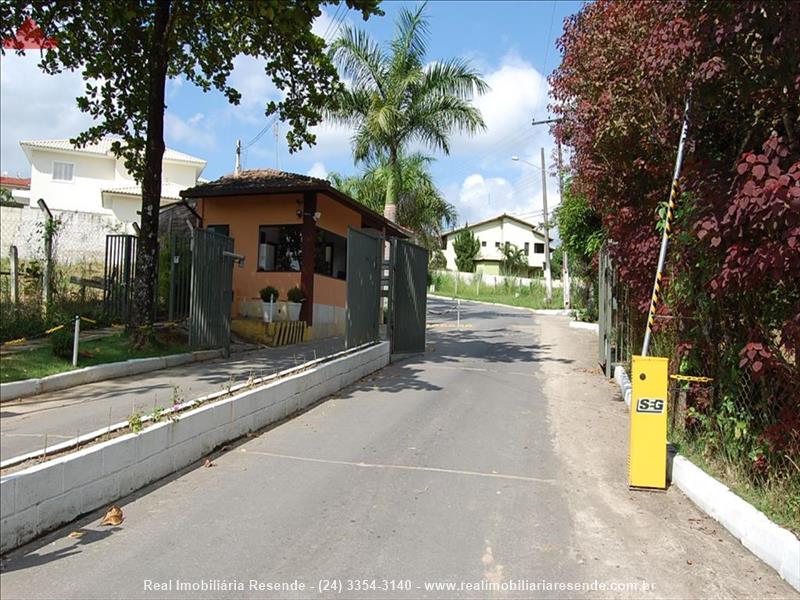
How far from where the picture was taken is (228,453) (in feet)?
20.3

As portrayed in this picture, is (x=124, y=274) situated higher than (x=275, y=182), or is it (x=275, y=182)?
(x=275, y=182)

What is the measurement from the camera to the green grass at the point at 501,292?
4062 centimetres

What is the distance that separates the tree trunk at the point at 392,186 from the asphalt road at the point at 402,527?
1417cm

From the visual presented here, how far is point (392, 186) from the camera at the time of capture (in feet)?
69.1

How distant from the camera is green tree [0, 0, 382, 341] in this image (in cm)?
1034

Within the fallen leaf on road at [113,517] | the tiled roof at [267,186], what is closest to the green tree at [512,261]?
the tiled roof at [267,186]

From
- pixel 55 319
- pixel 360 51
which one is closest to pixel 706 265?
pixel 55 319

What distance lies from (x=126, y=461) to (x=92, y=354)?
4976 millimetres

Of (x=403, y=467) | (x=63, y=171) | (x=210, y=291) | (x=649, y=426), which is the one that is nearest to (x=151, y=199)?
(x=210, y=291)

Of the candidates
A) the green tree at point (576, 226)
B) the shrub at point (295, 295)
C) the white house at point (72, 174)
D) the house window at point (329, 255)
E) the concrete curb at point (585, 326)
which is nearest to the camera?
the shrub at point (295, 295)

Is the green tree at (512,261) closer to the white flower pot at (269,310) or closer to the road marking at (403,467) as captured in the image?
the white flower pot at (269,310)

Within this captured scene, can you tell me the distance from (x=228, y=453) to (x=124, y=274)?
8306 mm

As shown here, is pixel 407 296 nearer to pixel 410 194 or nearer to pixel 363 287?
pixel 363 287

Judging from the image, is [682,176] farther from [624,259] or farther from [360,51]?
[360,51]
